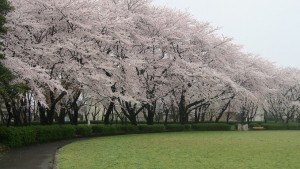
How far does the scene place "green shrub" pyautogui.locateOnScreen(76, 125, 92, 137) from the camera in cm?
2450

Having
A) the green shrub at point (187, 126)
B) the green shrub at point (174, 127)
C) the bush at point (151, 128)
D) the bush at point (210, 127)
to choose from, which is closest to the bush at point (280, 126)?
the bush at point (210, 127)

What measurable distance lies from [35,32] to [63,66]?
8.93 ft

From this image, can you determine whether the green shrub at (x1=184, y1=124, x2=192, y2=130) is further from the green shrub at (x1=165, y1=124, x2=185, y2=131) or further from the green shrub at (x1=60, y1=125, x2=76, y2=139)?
the green shrub at (x1=60, y1=125, x2=76, y2=139)

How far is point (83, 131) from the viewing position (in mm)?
24781

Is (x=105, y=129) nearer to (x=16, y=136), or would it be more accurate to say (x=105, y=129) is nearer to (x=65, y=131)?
(x=65, y=131)

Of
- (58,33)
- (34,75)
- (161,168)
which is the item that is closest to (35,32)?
(58,33)

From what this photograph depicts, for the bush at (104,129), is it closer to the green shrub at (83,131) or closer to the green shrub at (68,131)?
the green shrub at (83,131)

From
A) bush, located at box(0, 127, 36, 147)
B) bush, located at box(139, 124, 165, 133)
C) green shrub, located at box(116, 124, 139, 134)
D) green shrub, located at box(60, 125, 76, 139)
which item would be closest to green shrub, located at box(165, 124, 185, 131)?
bush, located at box(139, 124, 165, 133)

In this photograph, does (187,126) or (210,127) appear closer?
(187,126)

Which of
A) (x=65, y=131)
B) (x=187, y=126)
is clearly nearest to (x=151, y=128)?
(x=187, y=126)

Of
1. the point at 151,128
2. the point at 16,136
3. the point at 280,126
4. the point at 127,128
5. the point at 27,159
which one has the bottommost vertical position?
the point at 280,126

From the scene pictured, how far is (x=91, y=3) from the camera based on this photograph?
2547 centimetres

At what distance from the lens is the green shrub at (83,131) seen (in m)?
24.5

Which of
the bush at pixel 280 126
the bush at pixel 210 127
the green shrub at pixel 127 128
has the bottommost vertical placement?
the bush at pixel 280 126
